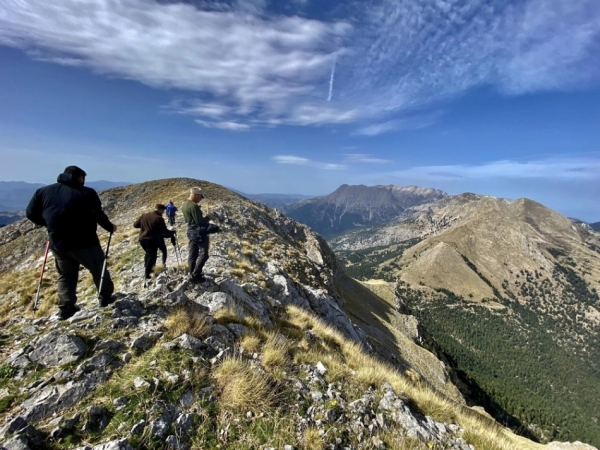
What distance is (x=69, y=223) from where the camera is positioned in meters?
7.03

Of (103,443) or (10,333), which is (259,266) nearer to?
(10,333)

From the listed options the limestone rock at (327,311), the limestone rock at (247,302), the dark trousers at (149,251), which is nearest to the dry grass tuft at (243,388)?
the limestone rock at (247,302)

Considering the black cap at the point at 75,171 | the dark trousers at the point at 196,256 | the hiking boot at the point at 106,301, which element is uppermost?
the black cap at the point at 75,171

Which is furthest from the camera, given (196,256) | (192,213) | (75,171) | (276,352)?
(196,256)

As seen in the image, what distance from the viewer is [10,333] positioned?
6730mm

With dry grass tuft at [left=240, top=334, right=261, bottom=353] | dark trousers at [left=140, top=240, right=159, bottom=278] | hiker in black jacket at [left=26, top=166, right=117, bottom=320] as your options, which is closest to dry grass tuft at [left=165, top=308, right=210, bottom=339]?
dry grass tuft at [left=240, top=334, right=261, bottom=353]

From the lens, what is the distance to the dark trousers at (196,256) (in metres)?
10.6

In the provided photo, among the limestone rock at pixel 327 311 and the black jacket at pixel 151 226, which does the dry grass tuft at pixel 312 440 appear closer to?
A: the black jacket at pixel 151 226

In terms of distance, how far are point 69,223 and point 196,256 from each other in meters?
4.42

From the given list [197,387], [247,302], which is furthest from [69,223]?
[247,302]

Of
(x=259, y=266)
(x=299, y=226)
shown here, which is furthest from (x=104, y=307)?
(x=299, y=226)

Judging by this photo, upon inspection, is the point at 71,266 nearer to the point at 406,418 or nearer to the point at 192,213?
the point at 192,213

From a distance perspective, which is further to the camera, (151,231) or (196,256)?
(151,231)

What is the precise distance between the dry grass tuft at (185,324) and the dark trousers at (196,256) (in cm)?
273
